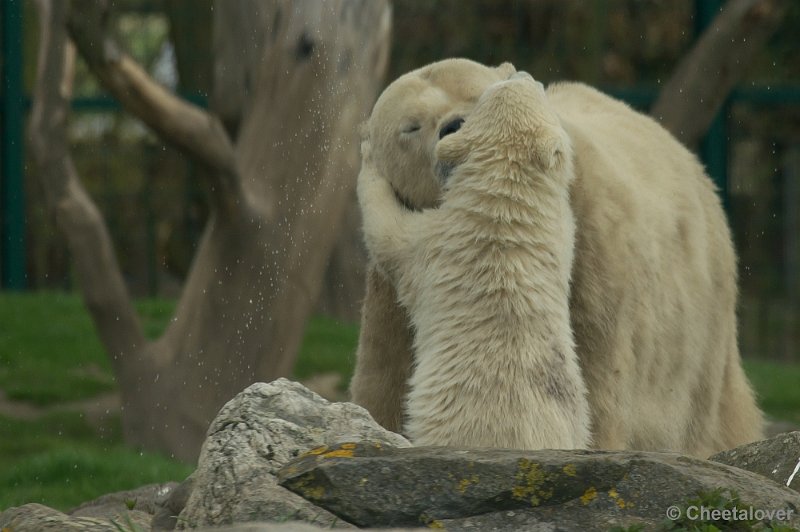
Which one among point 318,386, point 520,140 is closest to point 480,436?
point 520,140

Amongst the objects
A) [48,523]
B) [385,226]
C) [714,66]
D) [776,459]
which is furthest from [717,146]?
[48,523]

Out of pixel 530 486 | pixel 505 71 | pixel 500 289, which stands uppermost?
pixel 505 71

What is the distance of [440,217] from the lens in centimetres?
342

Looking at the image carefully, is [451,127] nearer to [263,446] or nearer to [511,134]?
[511,134]

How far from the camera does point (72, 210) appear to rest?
6883 mm

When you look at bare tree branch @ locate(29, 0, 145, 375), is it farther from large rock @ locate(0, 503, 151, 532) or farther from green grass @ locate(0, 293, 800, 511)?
large rock @ locate(0, 503, 151, 532)

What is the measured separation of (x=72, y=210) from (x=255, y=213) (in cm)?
110

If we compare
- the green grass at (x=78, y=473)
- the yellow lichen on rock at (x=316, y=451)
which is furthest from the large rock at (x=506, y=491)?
the green grass at (x=78, y=473)

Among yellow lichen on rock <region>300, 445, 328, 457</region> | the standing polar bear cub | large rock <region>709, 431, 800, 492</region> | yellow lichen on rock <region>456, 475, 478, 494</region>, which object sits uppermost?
the standing polar bear cub

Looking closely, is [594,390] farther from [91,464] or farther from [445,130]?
[91,464]

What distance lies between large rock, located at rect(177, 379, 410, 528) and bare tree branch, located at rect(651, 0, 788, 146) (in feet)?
17.1

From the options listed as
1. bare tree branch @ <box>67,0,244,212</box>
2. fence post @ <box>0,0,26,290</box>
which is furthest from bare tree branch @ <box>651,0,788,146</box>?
fence post @ <box>0,0,26,290</box>

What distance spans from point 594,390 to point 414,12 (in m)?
7.40

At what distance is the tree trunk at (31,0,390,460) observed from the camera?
6.34 meters
